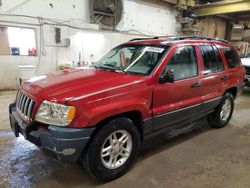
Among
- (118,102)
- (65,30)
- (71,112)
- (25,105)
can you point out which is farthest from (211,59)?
(65,30)

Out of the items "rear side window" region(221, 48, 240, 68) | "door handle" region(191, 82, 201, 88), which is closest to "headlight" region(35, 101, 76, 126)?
"door handle" region(191, 82, 201, 88)

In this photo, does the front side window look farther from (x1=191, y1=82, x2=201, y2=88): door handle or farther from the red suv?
(x1=191, y1=82, x2=201, y2=88): door handle

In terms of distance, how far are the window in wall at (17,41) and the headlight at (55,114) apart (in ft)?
18.1

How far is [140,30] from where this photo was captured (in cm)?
939

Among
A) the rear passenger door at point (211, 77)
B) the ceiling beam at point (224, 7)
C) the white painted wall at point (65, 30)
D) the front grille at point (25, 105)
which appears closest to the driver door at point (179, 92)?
the rear passenger door at point (211, 77)

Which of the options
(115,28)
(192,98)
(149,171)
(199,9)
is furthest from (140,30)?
(149,171)

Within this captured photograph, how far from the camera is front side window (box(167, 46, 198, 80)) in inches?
110

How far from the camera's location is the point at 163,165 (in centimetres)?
269

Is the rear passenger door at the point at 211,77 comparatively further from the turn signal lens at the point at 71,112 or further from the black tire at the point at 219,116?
the turn signal lens at the point at 71,112

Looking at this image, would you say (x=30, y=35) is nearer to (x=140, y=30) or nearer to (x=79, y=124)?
(x=140, y=30)

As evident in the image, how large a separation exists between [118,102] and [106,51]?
21.9 ft

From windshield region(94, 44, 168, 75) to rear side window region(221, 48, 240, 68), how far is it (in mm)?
1621

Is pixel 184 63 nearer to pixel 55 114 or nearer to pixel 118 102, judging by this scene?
pixel 118 102

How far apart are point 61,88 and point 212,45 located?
2.57m
